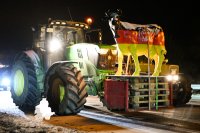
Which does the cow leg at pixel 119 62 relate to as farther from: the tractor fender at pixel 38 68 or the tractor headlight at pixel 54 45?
the tractor fender at pixel 38 68

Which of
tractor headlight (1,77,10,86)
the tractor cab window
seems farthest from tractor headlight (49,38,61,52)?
tractor headlight (1,77,10,86)

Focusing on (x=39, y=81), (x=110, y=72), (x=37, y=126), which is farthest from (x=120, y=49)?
(x=37, y=126)

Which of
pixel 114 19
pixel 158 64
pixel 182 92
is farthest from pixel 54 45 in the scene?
pixel 182 92

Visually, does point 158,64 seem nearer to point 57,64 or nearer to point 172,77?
point 172,77

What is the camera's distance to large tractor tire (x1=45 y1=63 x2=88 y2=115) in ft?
39.2

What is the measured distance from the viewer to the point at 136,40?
1308 cm

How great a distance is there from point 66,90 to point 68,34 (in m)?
3.34

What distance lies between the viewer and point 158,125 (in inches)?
405

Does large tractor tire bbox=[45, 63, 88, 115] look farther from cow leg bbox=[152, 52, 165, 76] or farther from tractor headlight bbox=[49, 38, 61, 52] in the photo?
cow leg bbox=[152, 52, 165, 76]

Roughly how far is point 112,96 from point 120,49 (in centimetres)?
166

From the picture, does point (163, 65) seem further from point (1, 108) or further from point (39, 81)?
point (1, 108)

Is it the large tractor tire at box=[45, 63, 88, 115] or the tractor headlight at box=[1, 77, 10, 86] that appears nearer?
the large tractor tire at box=[45, 63, 88, 115]

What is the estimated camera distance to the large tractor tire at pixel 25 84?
1375 cm

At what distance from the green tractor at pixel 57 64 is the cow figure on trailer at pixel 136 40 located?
1002 mm
